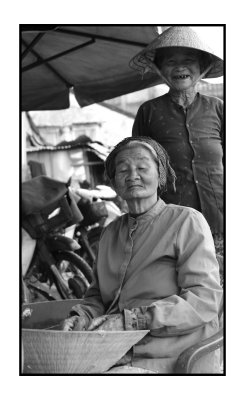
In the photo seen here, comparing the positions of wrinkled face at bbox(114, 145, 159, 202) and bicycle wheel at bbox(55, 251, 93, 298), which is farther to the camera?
bicycle wheel at bbox(55, 251, 93, 298)

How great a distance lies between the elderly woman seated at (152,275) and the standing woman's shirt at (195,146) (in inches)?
18.8

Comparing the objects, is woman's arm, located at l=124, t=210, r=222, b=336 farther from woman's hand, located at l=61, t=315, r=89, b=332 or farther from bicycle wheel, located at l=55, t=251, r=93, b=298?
bicycle wheel, located at l=55, t=251, r=93, b=298

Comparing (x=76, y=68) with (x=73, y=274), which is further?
(x=73, y=274)

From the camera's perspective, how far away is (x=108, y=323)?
211cm

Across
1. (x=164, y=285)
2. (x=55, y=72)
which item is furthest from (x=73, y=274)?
(x=164, y=285)

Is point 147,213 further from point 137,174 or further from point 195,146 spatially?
point 195,146

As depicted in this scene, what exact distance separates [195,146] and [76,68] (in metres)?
1.75

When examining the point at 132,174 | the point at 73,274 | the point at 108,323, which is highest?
the point at 132,174

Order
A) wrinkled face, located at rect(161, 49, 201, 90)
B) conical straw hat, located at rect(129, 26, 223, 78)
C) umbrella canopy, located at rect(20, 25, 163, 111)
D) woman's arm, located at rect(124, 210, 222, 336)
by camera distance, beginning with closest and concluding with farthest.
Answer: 1. woman's arm, located at rect(124, 210, 222, 336)
2. conical straw hat, located at rect(129, 26, 223, 78)
3. wrinkled face, located at rect(161, 49, 201, 90)
4. umbrella canopy, located at rect(20, 25, 163, 111)

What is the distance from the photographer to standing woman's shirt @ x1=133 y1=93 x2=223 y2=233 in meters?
2.79

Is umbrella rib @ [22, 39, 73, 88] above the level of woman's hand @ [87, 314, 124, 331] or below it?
above

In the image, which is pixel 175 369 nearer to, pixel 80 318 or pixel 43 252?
pixel 80 318

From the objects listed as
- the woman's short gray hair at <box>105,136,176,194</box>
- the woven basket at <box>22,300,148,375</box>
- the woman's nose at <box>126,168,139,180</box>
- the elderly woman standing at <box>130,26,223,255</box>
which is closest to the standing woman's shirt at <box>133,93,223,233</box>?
the elderly woman standing at <box>130,26,223,255</box>
